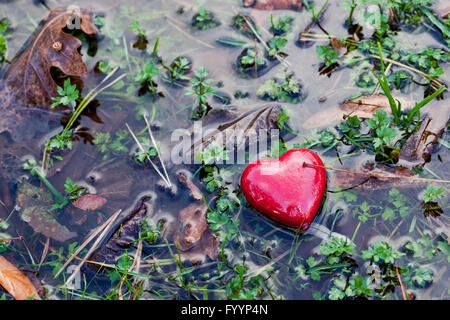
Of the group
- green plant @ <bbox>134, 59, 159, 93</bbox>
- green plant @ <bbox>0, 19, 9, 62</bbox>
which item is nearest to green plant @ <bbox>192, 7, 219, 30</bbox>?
green plant @ <bbox>134, 59, 159, 93</bbox>

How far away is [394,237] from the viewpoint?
3.01 meters

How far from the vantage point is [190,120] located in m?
3.44

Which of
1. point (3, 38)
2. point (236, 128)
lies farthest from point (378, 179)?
point (3, 38)

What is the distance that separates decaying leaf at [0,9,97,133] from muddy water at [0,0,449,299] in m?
0.21

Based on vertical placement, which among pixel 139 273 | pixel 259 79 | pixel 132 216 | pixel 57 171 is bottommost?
pixel 139 273

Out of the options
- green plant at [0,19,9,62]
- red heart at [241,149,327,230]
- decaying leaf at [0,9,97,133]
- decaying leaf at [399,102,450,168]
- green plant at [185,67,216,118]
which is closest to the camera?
red heart at [241,149,327,230]

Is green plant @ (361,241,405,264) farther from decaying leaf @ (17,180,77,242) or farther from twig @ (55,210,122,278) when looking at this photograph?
decaying leaf @ (17,180,77,242)

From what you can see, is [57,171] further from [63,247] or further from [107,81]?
[107,81]

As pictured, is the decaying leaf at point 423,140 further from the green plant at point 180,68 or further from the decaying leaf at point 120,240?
the decaying leaf at point 120,240

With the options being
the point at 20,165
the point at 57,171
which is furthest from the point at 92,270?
the point at 20,165

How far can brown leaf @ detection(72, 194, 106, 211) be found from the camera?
323 cm

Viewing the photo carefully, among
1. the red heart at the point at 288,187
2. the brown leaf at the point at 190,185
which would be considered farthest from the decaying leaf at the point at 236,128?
the red heart at the point at 288,187

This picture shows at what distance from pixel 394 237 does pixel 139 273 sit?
76.4 inches

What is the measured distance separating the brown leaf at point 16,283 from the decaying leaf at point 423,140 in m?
3.02
